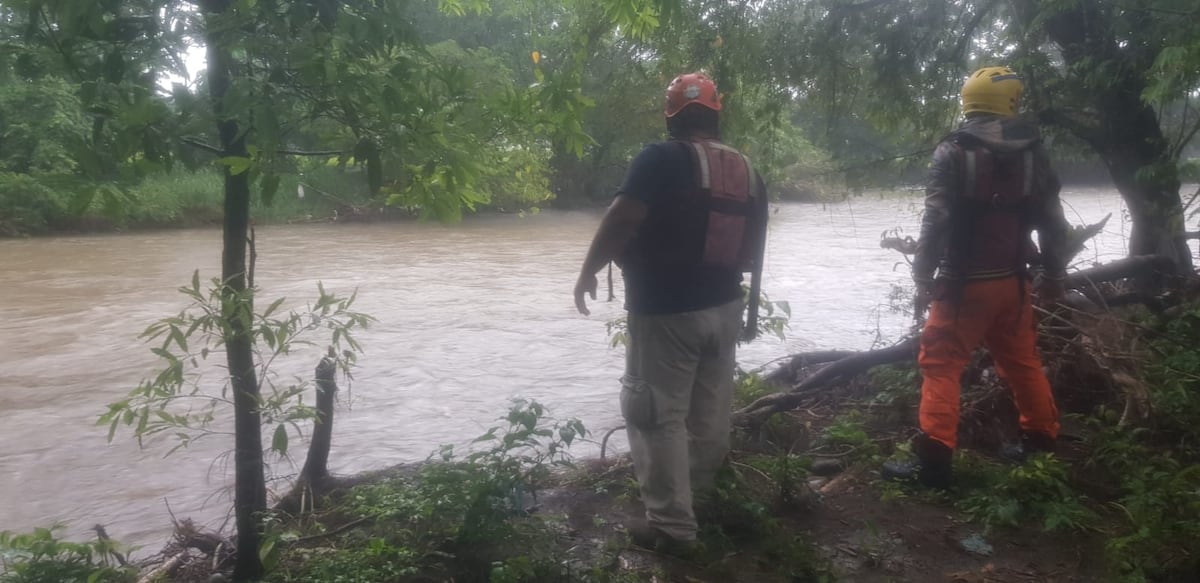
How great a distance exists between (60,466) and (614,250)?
4.37m

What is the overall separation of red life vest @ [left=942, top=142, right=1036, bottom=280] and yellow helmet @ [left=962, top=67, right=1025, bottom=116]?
248 mm

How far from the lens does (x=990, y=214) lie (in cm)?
414

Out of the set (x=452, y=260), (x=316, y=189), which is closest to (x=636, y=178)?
(x=316, y=189)

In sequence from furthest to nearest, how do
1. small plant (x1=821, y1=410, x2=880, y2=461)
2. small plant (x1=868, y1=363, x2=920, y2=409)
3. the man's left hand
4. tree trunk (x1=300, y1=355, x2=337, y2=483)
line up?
1. small plant (x1=868, y1=363, x2=920, y2=409)
2. small plant (x1=821, y1=410, x2=880, y2=461)
3. tree trunk (x1=300, y1=355, x2=337, y2=483)
4. the man's left hand

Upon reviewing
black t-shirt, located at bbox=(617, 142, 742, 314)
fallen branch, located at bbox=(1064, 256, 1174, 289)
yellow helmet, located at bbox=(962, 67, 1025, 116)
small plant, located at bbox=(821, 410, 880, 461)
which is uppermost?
yellow helmet, located at bbox=(962, 67, 1025, 116)

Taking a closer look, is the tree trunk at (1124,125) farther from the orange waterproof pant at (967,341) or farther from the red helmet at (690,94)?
the red helmet at (690,94)

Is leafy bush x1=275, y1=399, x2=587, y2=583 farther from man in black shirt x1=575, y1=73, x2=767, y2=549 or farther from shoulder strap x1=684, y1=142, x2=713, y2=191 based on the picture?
shoulder strap x1=684, y1=142, x2=713, y2=191

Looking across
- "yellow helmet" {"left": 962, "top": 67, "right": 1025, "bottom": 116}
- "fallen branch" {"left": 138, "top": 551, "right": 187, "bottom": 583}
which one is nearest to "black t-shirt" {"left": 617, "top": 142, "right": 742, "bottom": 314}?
"yellow helmet" {"left": 962, "top": 67, "right": 1025, "bottom": 116}

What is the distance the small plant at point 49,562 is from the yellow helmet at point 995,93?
3893 mm

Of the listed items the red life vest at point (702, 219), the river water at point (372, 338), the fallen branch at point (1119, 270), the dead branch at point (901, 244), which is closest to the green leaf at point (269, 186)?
the red life vest at point (702, 219)

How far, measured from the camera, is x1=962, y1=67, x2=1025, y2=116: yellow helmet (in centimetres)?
421

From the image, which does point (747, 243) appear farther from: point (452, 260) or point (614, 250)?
point (452, 260)

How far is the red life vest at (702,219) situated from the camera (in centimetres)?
350

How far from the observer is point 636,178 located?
3.45m
